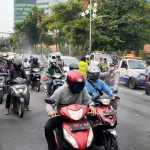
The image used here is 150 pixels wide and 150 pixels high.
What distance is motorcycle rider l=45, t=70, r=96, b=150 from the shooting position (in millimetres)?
4453

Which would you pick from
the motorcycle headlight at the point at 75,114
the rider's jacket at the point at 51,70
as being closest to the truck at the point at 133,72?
the rider's jacket at the point at 51,70

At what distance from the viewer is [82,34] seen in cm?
3584

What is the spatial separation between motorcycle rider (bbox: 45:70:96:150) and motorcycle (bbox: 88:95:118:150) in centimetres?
42

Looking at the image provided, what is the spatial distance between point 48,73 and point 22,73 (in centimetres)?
272

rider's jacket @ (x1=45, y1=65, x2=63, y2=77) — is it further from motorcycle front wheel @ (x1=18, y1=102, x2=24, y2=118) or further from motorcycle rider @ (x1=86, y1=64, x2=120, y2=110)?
motorcycle rider @ (x1=86, y1=64, x2=120, y2=110)

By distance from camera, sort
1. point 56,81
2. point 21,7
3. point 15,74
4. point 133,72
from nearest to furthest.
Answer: point 15,74
point 56,81
point 133,72
point 21,7

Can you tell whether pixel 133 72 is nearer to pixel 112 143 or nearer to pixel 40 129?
pixel 40 129

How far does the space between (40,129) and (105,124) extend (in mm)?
2807

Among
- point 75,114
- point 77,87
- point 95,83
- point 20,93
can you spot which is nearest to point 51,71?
point 20,93

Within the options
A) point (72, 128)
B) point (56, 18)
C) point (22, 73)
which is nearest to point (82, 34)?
point (56, 18)

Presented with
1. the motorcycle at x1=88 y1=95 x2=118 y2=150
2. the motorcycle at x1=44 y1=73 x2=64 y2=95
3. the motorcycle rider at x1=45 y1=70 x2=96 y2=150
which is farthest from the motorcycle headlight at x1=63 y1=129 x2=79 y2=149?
the motorcycle at x1=44 y1=73 x2=64 y2=95

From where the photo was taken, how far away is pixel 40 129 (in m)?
7.55

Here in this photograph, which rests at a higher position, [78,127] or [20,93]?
[78,127]

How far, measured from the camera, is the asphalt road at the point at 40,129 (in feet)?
20.7
